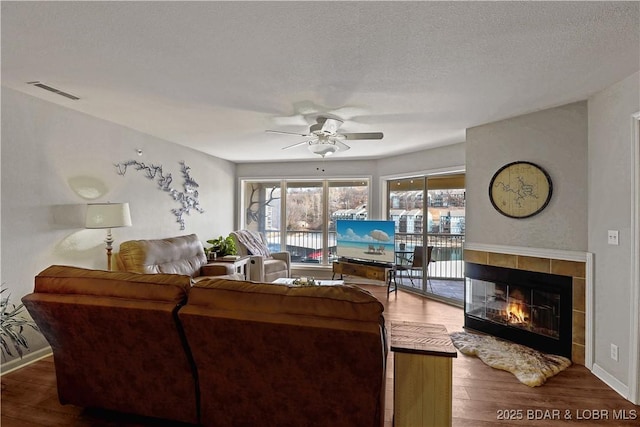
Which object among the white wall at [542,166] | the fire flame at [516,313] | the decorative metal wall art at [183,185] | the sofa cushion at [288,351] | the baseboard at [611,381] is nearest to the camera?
the sofa cushion at [288,351]

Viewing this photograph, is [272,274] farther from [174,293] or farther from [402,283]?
[174,293]

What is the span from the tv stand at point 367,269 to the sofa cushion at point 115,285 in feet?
11.8

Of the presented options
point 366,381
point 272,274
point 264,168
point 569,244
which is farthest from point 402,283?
point 366,381

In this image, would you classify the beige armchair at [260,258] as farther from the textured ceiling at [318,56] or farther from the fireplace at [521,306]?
the fireplace at [521,306]

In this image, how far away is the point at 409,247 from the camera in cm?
538

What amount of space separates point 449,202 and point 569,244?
2039 mm

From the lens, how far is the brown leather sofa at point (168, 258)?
3537mm

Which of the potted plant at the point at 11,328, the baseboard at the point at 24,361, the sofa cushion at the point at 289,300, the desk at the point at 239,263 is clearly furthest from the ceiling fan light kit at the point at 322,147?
the baseboard at the point at 24,361

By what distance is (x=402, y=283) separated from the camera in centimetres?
555

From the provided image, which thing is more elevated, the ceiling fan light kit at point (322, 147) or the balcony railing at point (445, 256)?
the ceiling fan light kit at point (322, 147)

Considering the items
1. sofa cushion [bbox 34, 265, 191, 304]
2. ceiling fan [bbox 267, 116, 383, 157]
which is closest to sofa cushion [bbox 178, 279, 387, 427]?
sofa cushion [bbox 34, 265, 191, 304]

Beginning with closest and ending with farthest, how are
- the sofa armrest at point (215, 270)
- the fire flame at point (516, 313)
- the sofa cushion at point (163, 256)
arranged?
the fire flame at point (516, 313) → the sofa cushion at point (163, 256) → the sofa armrest at point (215, 270)

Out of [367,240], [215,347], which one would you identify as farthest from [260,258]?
[215,347]

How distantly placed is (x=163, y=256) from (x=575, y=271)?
14.8 ft
